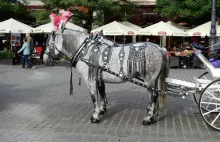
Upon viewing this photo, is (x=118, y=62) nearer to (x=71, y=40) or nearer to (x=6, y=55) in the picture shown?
(x=71, y=40)

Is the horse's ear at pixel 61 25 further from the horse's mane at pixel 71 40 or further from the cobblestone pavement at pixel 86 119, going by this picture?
the cobblestone pavement at pixel 86 119

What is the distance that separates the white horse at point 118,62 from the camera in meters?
6.29

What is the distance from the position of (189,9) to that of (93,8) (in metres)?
5.49

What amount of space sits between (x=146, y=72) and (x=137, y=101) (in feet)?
8.53

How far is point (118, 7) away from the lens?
68.1 ft

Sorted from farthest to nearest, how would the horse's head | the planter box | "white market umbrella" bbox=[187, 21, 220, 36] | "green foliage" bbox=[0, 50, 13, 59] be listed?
1. "green foliage" bbox=[0, 50, 13, 59]
2. the planter box
3. "white market umbrella" bbox=[187, 21, 220, 36]
4. the horse's head

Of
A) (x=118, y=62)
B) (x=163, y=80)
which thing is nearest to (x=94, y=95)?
(x=118, y=62)

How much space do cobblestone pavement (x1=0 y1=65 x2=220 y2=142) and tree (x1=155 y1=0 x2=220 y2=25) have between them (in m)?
10.8

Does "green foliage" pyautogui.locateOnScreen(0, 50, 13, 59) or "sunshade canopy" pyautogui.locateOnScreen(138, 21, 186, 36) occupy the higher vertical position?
"sunshade canopy" pyautogui.locateOnScreen(138, 21, 186, 36)

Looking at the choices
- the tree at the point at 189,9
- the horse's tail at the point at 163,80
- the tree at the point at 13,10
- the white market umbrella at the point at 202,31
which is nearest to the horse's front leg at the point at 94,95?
the horse's tail at the point at 163,80

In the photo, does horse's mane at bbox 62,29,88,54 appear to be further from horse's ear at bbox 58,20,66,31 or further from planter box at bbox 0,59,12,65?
planter box at bbox 0,59,12,65

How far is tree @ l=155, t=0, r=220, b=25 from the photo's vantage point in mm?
19812

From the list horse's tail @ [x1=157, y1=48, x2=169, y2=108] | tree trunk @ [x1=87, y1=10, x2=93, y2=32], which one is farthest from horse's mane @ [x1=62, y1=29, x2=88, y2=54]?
tree trunk @ [x1=87, y1=10, x2=93, y2=32]

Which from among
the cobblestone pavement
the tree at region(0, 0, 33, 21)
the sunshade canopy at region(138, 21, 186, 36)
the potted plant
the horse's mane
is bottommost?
the cobblestone pavement
